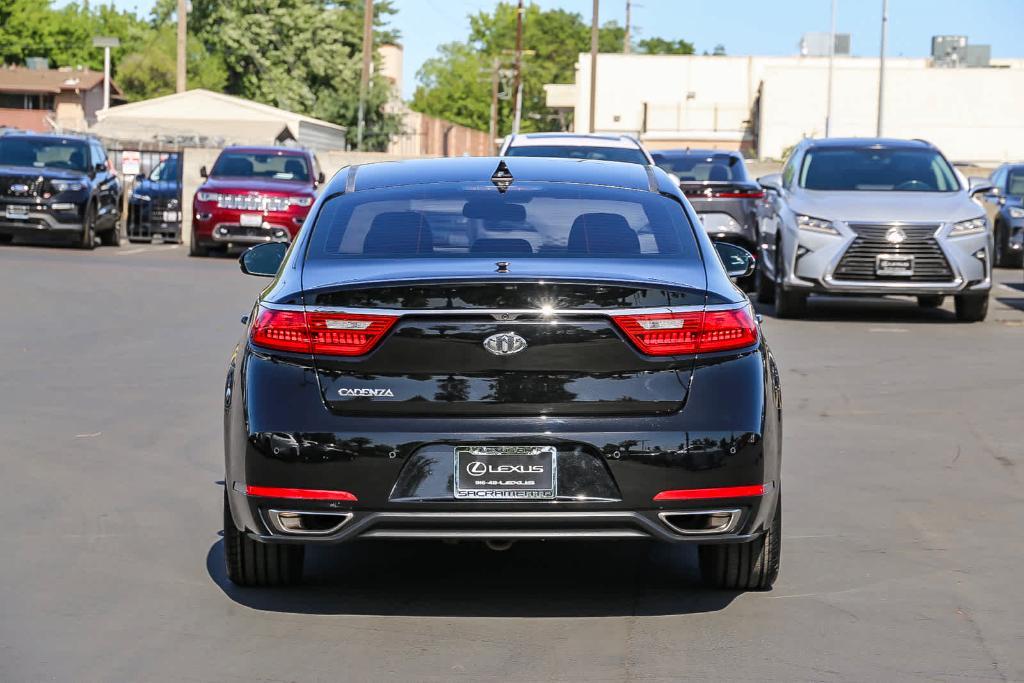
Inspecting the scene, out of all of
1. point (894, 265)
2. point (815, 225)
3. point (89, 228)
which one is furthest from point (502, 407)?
point (89, 228)

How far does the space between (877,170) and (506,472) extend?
46.0 feet

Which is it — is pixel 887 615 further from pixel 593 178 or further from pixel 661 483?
pixel 593 178

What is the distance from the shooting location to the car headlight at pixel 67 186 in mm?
27391

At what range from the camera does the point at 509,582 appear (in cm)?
668

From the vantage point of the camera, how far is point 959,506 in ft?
27.0

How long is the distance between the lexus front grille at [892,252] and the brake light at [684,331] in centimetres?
1190

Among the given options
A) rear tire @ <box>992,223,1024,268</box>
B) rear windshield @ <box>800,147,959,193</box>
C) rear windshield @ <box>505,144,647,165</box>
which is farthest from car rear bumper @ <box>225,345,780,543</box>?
rear tire @ <box>992,223,1024,268</box>

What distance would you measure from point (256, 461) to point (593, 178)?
6.18ft

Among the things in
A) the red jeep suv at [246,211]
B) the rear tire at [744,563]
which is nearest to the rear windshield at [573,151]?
the red jeep suv at [246,211]

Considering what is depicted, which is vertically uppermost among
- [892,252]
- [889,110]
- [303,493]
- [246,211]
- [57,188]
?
[889,110]

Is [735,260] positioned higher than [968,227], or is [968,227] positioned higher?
[735,260]

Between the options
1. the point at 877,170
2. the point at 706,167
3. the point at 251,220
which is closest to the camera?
the point at 877,170

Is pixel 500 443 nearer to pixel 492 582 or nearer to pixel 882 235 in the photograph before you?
pixel 492 582

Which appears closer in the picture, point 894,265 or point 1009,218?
point 894,265
